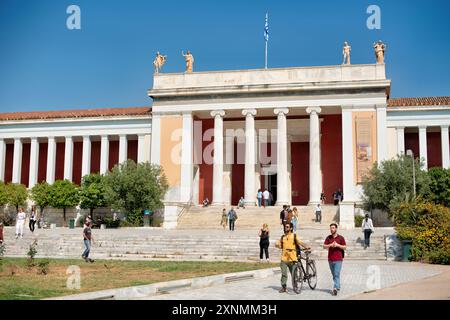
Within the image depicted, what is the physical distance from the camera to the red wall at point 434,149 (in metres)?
37.4

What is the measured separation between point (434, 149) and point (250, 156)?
13.7 metres

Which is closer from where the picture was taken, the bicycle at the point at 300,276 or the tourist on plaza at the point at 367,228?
the bicycle at the point at 300,276

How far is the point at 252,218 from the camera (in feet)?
109

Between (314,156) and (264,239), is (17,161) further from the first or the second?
(264,239)

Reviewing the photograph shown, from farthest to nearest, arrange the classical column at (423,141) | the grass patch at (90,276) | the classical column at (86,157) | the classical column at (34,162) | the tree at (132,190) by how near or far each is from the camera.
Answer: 1. the classical column at (34,162)
2. the classical column at (86,157)
3. the classical column at (423,141)
4. the tree at (132,190)
5. the grass patch at (90,276)

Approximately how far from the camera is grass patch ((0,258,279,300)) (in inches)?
428

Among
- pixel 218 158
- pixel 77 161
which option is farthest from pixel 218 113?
pixel 77 161

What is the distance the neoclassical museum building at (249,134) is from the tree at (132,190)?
214 cm

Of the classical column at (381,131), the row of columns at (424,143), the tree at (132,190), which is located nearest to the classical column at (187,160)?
the tree at (132,190)

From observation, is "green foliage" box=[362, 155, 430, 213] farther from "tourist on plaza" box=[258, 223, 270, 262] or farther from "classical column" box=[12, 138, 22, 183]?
"classical column" box=[12, 138, 22, 183]

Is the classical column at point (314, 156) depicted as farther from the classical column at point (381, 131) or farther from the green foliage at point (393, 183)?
the green foliage at point (393, 183)

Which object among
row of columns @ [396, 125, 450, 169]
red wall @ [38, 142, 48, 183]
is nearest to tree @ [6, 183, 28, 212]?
red wall @ [38, 142, 48, 183]
